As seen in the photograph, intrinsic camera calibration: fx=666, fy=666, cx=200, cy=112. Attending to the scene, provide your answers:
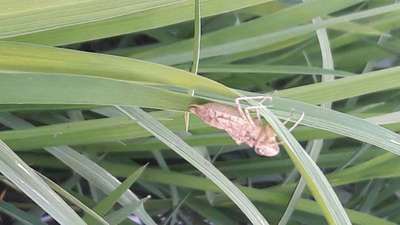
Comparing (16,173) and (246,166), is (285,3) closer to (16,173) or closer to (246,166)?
(246,166)

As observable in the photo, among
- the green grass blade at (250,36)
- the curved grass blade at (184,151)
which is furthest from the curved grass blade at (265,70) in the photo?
the curved grass blade at (184,151)

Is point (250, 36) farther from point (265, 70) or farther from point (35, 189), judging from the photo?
point (35, 189)

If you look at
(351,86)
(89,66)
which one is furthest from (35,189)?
(351,86)

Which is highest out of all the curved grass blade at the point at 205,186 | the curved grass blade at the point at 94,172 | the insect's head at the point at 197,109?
the curved grass blade at the point at 205,186

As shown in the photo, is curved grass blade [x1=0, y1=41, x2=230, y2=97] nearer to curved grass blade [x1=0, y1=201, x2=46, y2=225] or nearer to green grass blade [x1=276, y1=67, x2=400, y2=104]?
green grass blade [x1=276, y1=67, x2=400, y2=104]

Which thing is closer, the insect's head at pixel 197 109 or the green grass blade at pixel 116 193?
the insect's head at pixel 197 109

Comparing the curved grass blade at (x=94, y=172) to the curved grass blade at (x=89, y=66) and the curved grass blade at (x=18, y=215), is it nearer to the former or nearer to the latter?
the curved grass blade at (x=18, y=215)

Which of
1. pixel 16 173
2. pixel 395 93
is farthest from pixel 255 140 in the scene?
pixel 395 93
